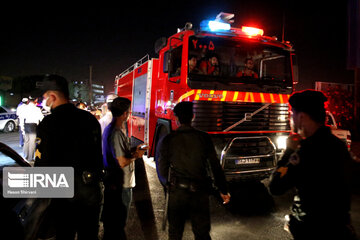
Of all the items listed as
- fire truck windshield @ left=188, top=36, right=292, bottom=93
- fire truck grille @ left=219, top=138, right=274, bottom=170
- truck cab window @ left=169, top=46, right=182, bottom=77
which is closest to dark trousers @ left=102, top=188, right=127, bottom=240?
fire truck grille @ left=219, top=138, right=274, bottom=170

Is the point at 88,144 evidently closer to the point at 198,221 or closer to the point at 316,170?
the point at 198,221

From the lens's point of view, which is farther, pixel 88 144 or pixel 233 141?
pixel 233 141

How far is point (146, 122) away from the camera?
6.63 m

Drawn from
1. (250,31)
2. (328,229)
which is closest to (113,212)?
(328,229)

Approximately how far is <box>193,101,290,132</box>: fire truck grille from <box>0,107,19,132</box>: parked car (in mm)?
14573

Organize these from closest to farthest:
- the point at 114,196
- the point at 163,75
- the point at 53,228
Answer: the point at 53,228 < the point at 114,196 < the point at 163,75

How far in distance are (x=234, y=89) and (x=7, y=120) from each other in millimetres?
15172

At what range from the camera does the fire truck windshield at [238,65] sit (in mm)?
4773

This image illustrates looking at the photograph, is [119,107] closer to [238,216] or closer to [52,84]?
[52,84]

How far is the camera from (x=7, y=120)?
15.0 meters

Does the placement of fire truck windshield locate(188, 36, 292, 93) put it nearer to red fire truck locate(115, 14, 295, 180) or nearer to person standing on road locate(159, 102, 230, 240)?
red fire truck locate(115, 14, 295, 180)

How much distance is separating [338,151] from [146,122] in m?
5.42

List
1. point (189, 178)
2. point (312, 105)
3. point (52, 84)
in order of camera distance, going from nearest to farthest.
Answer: point (312, 105)
point (52, 84)
point (189, 178)

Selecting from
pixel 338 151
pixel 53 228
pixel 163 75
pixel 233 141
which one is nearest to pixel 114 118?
pixel 53 228
